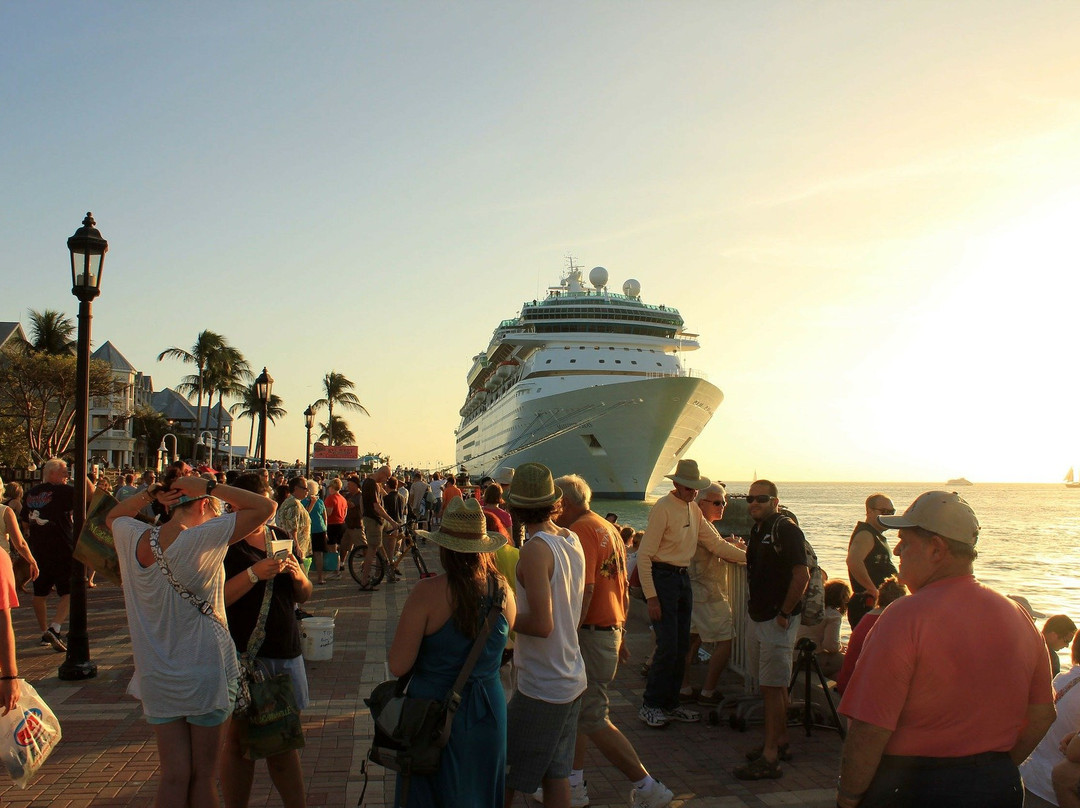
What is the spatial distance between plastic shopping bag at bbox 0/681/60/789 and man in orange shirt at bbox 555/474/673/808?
2.43 meters

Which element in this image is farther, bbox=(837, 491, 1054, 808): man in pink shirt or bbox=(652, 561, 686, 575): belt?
bbox=(652, 561, 686, 575): belt

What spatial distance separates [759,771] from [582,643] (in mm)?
1339

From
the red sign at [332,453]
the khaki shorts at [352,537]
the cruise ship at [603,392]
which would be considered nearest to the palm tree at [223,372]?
the red sign at [332,453]

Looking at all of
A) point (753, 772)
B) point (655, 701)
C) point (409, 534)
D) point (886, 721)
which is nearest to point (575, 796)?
point (753, 772)

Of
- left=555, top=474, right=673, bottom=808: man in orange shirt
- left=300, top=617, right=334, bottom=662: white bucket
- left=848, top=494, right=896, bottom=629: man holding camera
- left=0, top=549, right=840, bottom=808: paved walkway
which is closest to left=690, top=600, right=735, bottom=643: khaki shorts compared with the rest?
left=0, top=549, right=840, bottom=808: paved walkway

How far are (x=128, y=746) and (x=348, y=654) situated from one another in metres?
2.79

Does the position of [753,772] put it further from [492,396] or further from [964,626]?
[492,396]

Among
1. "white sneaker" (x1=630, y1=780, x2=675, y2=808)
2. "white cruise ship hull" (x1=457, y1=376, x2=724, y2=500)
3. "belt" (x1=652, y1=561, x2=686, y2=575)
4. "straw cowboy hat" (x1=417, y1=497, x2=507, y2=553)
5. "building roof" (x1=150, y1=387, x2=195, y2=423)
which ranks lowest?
"white sneaker" (x1=630, y1=780, x2=675, y2=808)

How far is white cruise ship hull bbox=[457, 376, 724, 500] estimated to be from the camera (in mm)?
37156

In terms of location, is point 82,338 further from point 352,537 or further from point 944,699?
point 944,699

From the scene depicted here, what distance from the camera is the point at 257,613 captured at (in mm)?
3945

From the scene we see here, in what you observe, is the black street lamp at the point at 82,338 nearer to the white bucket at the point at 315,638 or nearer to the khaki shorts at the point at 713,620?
the white bucket at the point at 315,638

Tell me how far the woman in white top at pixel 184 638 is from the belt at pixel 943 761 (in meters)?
2.42

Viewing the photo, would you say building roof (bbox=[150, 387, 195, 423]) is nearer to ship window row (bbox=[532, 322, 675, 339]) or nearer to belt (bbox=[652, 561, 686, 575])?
ship window row (bbox=[532, 322, 675, 339])
